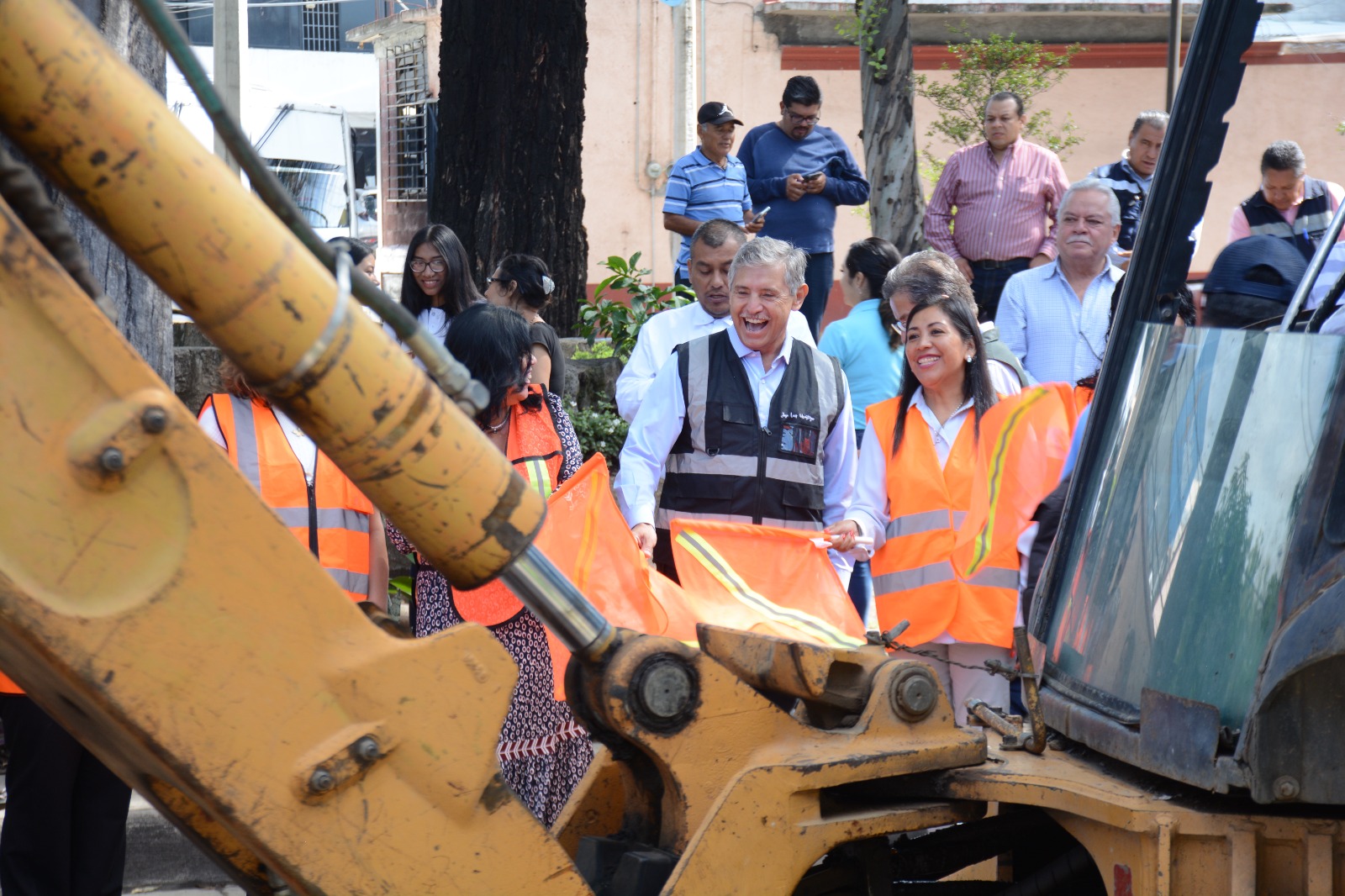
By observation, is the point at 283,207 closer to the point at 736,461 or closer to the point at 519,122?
the point at 736,461

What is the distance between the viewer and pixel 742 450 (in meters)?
4.64

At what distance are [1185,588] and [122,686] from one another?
1741mm

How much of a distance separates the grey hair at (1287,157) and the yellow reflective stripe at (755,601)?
1591mm

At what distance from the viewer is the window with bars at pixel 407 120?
22.7 m

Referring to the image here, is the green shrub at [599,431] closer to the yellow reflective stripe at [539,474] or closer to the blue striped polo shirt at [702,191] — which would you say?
the blue striped polo shirt at [702,191]

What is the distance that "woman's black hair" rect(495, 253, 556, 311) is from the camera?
6609mm

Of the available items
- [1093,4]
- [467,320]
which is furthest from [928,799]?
[1093,4]

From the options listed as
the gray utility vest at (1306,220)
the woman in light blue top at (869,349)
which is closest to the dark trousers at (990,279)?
the woman in light blue top at (869,349)

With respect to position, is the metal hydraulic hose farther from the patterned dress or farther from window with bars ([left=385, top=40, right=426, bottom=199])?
window with bars ([left=385, top=40, right=426, bottom=199])

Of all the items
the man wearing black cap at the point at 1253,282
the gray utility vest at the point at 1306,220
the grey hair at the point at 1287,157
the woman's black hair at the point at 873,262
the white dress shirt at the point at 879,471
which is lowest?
the white dress shirt at the point at 879,471

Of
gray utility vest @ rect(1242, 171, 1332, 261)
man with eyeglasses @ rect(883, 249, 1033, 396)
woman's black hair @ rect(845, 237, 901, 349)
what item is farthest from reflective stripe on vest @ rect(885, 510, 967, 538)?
woman's black hair @ rect(845, 237, 901, 349)

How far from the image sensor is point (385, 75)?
24281 millimetres

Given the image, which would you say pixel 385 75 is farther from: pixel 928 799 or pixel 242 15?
pixel 928 799

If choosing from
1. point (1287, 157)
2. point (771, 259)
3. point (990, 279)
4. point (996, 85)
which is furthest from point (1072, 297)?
point (996, 85)
